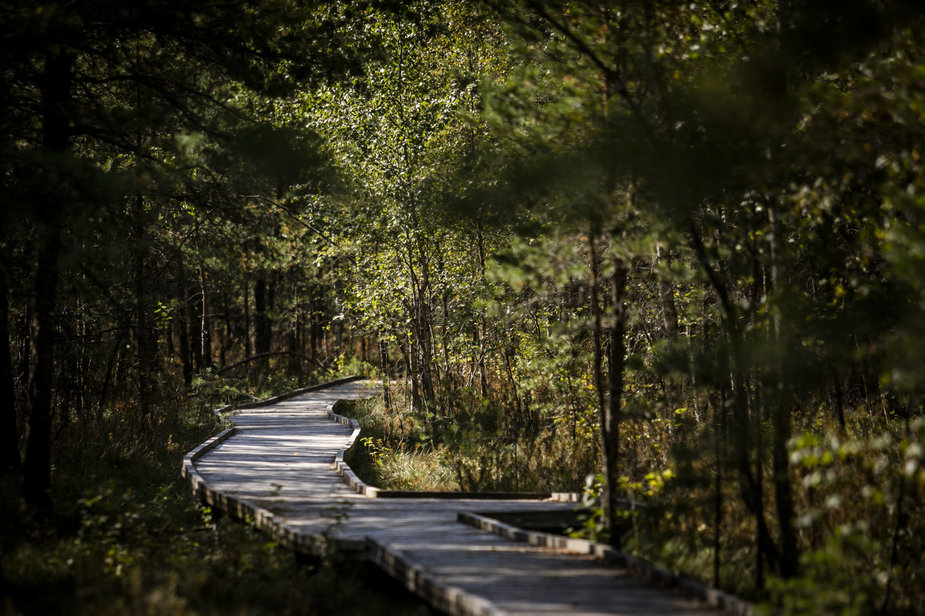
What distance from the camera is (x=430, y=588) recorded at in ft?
19.0

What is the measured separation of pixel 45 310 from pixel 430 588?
4939mm

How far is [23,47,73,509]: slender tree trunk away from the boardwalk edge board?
4.43 meters

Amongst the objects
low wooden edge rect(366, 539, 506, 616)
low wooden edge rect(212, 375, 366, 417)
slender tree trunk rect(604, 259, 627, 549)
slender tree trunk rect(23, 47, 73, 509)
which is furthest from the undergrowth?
low wooden edge rect(212, 375, 366, 417)

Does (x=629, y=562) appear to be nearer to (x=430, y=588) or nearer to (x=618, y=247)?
(x=430, y=588)

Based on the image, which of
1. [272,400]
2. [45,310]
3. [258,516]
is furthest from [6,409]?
[272,400]

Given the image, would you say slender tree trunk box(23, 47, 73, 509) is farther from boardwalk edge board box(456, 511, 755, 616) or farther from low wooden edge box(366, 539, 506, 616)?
boardwalk edge board box(456, 511, 755, 616)

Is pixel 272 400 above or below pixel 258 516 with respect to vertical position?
above

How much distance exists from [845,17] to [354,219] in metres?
10.3

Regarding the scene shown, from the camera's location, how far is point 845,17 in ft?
17.6

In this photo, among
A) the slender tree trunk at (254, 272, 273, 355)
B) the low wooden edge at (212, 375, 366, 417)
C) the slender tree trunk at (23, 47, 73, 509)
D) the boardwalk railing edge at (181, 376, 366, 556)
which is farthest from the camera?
the slender tree trunk at (254, 272, 273, 355)

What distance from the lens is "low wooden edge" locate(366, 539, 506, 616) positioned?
5.14 m

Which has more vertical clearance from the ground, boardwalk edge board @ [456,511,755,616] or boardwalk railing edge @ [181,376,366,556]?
boardwalk railing edge @ [181,376,366,556]

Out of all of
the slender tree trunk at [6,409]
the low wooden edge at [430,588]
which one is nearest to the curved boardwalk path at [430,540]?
the low wooden edge at [430,588]

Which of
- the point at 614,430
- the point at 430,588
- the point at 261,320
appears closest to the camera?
the point at 430,588
